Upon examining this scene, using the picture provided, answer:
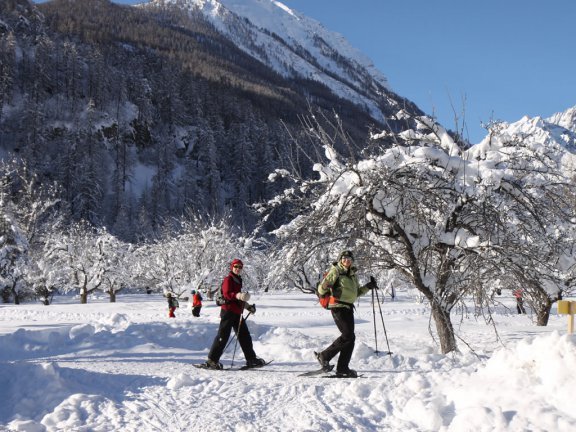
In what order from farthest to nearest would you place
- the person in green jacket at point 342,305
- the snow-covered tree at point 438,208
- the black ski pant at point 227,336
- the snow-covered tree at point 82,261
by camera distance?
the snow-covered tree at point 82,261 → the snow-covered tree at point 438,208 → the black ski pant at point 227,336 → the person in green jacket at point 342,305

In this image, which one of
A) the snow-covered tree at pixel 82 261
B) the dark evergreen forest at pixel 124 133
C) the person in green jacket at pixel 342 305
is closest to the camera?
the person in green jacket at pixel 342 305

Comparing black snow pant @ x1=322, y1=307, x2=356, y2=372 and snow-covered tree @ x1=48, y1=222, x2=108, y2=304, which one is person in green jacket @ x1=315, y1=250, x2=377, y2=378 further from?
snow-covered tree @ x1=48, y1=222, x2=108, y2=304

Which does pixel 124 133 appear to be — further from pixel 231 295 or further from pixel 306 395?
pixel 306 395

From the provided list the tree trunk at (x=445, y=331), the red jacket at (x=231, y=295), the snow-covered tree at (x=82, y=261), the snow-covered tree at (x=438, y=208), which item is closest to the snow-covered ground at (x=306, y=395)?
the red jacket at (x=231, y=295)

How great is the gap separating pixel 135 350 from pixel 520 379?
702 cm

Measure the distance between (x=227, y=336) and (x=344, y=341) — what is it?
6.28 feet

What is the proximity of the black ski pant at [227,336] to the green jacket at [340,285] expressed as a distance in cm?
166

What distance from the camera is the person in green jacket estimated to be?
6.59m

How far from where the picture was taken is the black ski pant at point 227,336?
7473mm

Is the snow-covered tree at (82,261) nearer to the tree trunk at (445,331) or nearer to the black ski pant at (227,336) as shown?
the tree trunk at (445,331)

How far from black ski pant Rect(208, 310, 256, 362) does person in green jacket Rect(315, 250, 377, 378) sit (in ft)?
4.46

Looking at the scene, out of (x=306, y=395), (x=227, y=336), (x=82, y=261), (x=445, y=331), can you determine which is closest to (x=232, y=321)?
(x=227, y=336)

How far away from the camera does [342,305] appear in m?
6.70

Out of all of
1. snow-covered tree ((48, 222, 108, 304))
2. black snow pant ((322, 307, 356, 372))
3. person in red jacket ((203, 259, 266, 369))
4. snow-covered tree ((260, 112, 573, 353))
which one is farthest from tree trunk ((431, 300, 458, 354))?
snow-covered tree ((48, 222, 108, 304))
